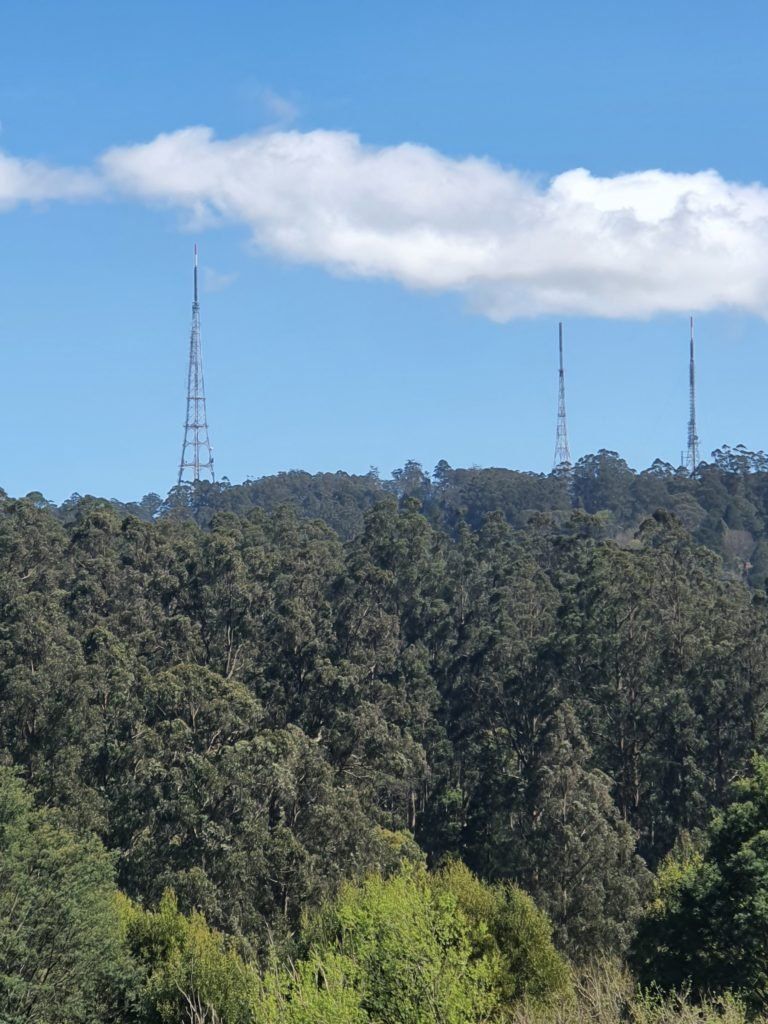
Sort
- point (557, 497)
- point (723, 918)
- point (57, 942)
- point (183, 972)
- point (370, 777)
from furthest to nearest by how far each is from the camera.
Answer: point (557, 497), point (370, 777), point (723, 918), point (183, 972), point (57, 942)

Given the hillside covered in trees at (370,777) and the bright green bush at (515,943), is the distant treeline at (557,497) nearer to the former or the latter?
the hillside covered in trees at (370,777)

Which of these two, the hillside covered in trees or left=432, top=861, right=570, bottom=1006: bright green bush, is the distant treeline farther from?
left=432, top=861, right=570, bottom=1006: bright green bush

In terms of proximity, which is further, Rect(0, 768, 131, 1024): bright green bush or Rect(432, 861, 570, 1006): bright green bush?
Rect(432, 861, 570, 1006): bright green bush

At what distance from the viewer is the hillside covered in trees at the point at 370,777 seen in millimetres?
39188

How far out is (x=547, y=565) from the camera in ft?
350

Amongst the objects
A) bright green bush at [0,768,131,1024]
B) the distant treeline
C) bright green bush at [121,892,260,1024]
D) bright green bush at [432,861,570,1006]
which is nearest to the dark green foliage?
bright green bush at [432,861,570,1006]

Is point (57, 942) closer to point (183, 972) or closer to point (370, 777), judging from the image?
point (183, 972)

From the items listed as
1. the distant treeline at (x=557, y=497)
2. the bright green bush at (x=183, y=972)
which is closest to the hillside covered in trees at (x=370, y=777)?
the bright green bush at (x=183, y=972)

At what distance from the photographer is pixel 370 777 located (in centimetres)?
6397

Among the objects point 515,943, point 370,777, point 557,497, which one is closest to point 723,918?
point 515,943

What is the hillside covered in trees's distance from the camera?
39.2 m

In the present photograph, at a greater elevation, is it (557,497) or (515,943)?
(557,497)

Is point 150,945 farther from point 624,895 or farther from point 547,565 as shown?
point 547,565

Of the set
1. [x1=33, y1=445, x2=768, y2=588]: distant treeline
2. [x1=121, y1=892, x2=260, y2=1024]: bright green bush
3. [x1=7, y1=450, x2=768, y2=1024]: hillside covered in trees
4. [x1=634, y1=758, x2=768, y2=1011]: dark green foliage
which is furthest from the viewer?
[x1=33, y1=445, x2=768, y2=588]: distant treeline
